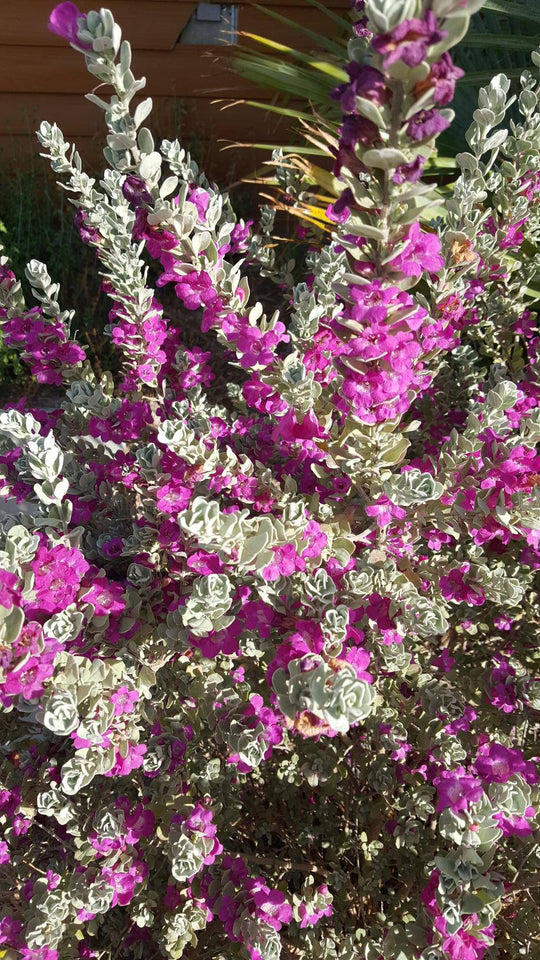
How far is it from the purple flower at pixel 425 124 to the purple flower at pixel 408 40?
72 millimetres

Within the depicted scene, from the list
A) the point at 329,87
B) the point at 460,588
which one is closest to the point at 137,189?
the point at 460,588

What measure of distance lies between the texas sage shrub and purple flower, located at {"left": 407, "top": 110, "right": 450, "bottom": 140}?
0.03ft

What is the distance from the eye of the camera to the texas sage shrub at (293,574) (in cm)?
91

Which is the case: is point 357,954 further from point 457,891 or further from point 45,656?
point 45,656

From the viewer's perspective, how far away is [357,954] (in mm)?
1254

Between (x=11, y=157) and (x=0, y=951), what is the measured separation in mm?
4331

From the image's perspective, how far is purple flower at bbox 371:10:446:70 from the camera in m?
0.65

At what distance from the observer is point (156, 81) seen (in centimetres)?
421

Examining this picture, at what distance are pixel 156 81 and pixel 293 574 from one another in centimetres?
402

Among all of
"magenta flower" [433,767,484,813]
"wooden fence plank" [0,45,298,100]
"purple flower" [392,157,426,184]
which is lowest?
"magenta flower" [433,767,484,813]

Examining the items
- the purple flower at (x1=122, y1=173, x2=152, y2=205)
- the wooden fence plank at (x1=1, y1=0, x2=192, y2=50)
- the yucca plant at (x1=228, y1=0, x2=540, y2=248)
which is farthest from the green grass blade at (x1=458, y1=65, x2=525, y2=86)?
the wooden fence plank at (x1=1, y1=0, x2=192, y2=50)

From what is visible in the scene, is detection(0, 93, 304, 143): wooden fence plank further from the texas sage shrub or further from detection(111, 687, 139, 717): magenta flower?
detection(111, 687, 139, 717): magenta flower

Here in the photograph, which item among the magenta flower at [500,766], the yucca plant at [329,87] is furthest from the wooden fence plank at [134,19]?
the magenta flower at [500,766]

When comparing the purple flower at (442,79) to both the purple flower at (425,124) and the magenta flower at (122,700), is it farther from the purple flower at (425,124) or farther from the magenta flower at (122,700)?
the magenta flower at (122,700)
